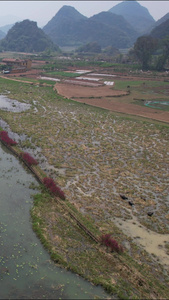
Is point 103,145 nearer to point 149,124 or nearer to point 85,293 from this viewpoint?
point 149,124

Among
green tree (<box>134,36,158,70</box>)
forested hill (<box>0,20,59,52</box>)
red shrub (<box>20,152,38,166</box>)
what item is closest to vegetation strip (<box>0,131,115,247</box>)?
red shrub (<box>20,152,38,166</box>)

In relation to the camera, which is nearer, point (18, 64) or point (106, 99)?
point (106, 99)

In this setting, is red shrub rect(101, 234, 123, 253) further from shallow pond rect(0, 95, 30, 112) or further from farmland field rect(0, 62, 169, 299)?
shallow pond rect(0, 95, 30, 112)

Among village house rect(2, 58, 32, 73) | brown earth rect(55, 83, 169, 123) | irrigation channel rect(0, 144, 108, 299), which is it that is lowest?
irrigation channel rect(0, 144, 108, 299)

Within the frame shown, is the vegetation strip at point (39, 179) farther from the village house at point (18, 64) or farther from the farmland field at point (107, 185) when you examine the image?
the village house at point (18, 64)

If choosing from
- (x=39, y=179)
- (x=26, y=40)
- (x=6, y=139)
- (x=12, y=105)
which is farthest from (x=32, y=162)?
(x=26, y=40)

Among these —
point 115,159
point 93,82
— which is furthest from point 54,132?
point 93,82

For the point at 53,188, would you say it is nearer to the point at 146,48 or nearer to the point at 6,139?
the point at 6,139
